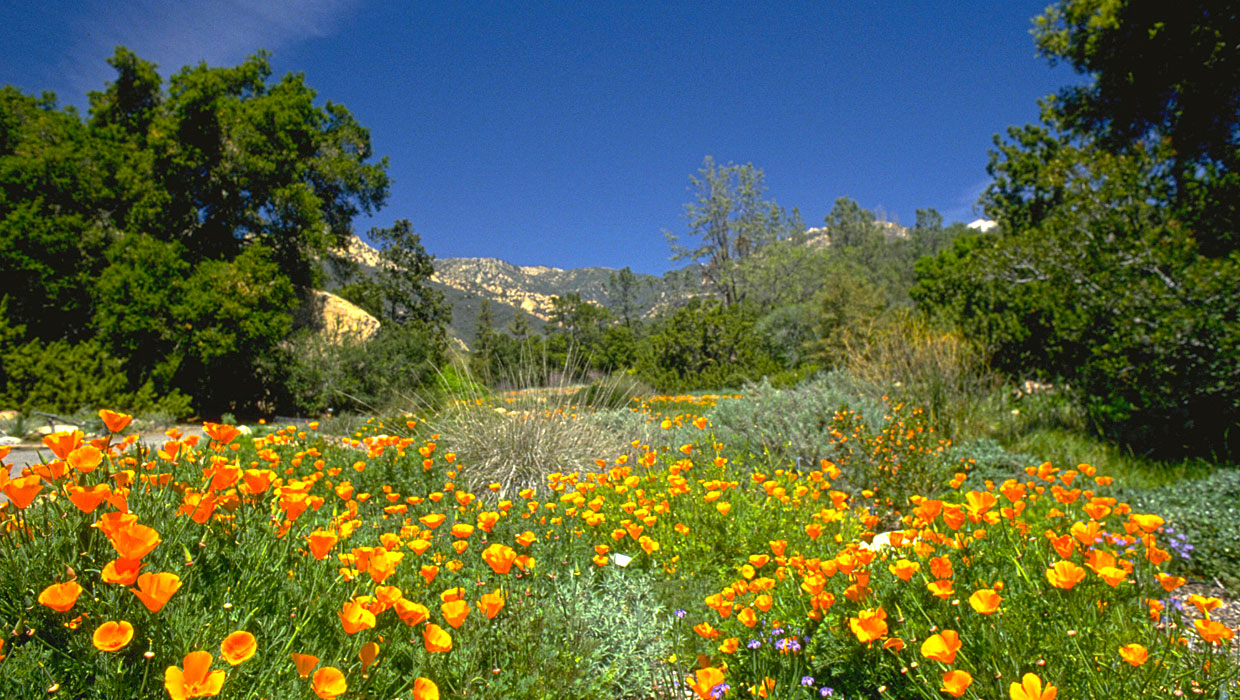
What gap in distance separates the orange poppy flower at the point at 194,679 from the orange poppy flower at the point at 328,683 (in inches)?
5.4

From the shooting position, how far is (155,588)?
3.10ft

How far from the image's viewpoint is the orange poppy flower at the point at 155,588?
36.5 inches

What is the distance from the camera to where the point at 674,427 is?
5551mm

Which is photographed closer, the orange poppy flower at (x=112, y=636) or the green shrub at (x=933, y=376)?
the orange poppy flower at (x=112, y=636)

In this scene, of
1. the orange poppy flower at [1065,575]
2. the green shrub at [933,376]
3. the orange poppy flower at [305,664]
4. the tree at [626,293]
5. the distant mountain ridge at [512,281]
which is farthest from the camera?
the distant mountain ridge at [512,281]

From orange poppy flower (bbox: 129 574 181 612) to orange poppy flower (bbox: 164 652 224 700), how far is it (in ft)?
0.37

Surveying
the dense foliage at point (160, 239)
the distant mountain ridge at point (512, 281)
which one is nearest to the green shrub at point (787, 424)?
the dense foliage at point (160, 239)

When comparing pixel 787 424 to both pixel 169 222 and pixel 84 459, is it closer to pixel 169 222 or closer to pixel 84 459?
pixel 84 459

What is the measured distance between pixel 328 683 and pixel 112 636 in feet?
1.16

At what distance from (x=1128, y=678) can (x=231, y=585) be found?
7.23 feet

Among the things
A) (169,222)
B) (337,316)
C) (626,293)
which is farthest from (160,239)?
(626,293)

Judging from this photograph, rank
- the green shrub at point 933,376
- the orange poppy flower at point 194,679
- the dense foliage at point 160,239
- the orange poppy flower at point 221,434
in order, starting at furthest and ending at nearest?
1. the dense foliage at point 160,239
2. the green shrub at point 933,376
3. the orange poppy flower at point 221,434
4. the orange poppy flower at point 194,679

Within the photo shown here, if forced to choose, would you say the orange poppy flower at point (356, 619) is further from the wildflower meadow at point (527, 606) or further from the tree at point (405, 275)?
the tree at point (405, 275)

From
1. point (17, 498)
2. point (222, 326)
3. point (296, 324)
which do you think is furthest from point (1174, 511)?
point (296, 324)
